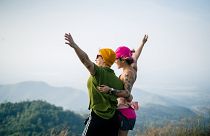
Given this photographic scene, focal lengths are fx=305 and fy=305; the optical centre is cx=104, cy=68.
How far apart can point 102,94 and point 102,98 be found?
53 millimetres

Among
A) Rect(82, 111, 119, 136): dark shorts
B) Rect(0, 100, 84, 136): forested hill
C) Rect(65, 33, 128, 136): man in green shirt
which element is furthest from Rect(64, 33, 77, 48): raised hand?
Rect(0, 100, 84, 136): forested hill

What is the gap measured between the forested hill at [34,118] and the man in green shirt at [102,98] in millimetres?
77212

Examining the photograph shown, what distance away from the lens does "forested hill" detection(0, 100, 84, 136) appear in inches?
3383

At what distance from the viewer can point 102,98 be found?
3824 millimetres

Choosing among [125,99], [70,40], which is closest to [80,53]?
[70,40]

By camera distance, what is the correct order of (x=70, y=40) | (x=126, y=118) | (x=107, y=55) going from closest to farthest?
(x=70, y=40)
(x=107, y=55)
(x=126, y=118)

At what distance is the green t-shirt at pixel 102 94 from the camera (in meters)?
3.77

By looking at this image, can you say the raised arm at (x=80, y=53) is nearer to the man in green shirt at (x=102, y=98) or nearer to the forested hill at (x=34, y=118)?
the man in green shirt at (x=102, y=98)

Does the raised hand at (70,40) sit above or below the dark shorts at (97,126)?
above

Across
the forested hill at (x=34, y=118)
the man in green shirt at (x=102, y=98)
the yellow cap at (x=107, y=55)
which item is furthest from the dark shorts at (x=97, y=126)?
the forested hill at (x=34, y=118)

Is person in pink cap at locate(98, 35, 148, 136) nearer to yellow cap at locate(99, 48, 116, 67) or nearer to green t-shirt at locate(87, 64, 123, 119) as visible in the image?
green t-shirt at locate(87, 64, 123, 119)

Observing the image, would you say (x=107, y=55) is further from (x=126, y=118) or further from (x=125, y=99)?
(x=126, y=118)

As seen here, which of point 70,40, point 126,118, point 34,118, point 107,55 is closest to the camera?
point 70,40

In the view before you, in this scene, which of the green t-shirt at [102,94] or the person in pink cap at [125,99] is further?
the person in pink cap at [125,99]
